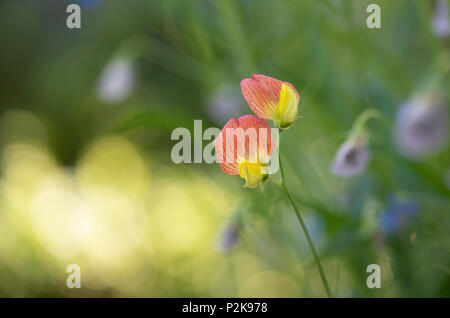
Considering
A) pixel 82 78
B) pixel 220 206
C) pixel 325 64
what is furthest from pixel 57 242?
pixel 82 78

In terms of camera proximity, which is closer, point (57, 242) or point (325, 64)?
point (325, 64)

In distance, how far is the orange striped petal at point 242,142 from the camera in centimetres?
27

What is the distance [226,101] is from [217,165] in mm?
351

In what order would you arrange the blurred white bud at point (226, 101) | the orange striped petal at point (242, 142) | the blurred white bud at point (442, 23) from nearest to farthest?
the orange striped petal at point (242, 142) → the blurred white bud at point (442, 23) → the blurred white bud at point (226, 101)

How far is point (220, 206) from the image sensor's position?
0.87 meters

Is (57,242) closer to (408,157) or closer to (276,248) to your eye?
(276,248)

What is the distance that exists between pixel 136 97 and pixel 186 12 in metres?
0.99

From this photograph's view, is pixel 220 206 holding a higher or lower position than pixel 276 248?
higher

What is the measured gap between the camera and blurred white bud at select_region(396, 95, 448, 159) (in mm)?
359

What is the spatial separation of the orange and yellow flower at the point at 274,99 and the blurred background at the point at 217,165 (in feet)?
0.29

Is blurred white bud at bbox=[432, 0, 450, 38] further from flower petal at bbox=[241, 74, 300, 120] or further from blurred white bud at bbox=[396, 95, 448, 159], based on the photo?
flower petal at bbox=[241, 74, 300, 120]

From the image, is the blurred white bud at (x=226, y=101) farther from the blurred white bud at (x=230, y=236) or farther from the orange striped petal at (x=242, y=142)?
the orange striped petal at (x=242, y=142)

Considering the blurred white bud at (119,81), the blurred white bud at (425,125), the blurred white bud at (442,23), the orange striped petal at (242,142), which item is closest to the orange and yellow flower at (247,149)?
the orange striped petal at (242,142)

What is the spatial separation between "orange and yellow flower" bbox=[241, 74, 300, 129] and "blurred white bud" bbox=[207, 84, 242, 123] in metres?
0.32
